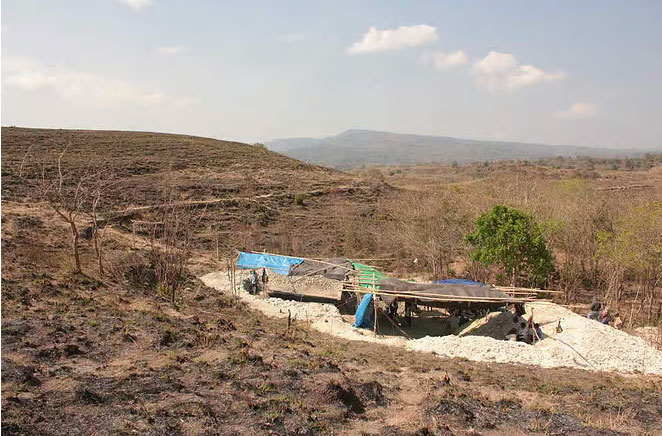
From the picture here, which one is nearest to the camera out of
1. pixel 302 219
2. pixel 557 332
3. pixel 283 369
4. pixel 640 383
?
pixel 283 369

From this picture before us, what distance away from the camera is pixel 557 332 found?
11.9 metres

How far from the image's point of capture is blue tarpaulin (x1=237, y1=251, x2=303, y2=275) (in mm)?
17047

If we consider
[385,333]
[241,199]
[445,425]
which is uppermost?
[241,199]

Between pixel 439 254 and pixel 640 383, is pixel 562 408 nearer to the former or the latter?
pixel 640 383

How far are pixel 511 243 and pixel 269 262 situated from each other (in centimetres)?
855

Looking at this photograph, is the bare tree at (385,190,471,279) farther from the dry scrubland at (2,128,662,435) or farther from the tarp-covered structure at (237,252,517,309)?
the tarp-covered structure at (237,252,517,309)

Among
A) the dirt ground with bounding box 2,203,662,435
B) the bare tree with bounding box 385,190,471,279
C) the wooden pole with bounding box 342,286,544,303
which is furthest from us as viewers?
the bare tree with bounding box 385,190,471,279

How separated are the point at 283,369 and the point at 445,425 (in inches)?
124

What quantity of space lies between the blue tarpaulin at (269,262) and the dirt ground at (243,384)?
15.4ft

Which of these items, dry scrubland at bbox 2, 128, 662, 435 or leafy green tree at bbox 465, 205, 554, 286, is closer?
dry scrubland at bbox 2, 128, 662, 435

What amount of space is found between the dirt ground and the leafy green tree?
5445 millimetres

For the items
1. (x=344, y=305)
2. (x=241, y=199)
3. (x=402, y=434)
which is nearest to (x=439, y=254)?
(x=344, y=305)

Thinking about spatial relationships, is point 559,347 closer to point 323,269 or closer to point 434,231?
point 323,269

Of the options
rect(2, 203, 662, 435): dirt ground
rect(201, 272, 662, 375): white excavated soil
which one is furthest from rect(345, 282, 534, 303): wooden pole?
rect(2, 203, 662, 435): dirt ground
